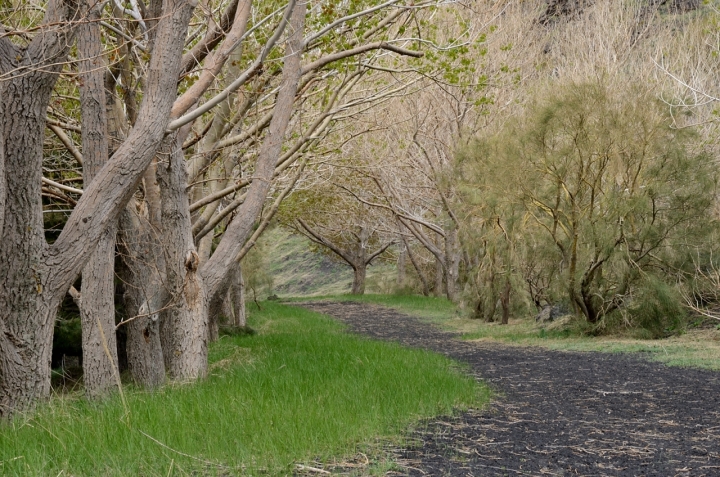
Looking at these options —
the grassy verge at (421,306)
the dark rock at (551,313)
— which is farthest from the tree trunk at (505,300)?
the grassy verge at (421,306)

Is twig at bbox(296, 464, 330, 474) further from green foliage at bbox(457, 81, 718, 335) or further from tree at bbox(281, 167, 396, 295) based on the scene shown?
tree at bbox(281, 167, 396, 295)

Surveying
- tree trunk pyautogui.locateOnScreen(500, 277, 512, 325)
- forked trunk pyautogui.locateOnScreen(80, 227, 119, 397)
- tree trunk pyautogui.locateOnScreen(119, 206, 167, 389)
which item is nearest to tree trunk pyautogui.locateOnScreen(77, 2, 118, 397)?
forked trunk pyautogui.locateOnScreen(80, 227, 119, 397)

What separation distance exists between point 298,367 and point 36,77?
13.5 ft

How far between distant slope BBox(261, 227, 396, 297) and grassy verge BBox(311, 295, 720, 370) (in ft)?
111

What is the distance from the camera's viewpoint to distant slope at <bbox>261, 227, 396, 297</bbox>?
54.4 m

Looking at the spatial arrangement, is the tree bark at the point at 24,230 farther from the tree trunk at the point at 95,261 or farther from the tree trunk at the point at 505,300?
the tree trunk at the point at 505,300

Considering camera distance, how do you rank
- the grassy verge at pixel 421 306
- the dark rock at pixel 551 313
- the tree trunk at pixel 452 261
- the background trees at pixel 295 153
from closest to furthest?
1. the background trees at pixel 295 153
2. the dark rock at pixel 551 313
3. the grassy verge at pixel 421 306
4. the tree trunk at pixel 452 261

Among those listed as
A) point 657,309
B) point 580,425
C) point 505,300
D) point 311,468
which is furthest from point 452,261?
point 311,468

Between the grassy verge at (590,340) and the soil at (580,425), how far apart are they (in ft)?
2.21

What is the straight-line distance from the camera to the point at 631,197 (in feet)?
39.5

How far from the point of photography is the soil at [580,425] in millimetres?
4414

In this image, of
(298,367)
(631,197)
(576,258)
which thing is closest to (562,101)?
(631,197)

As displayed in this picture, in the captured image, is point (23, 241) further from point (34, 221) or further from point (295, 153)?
point (295, 153)

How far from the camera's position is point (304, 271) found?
60875 mm
